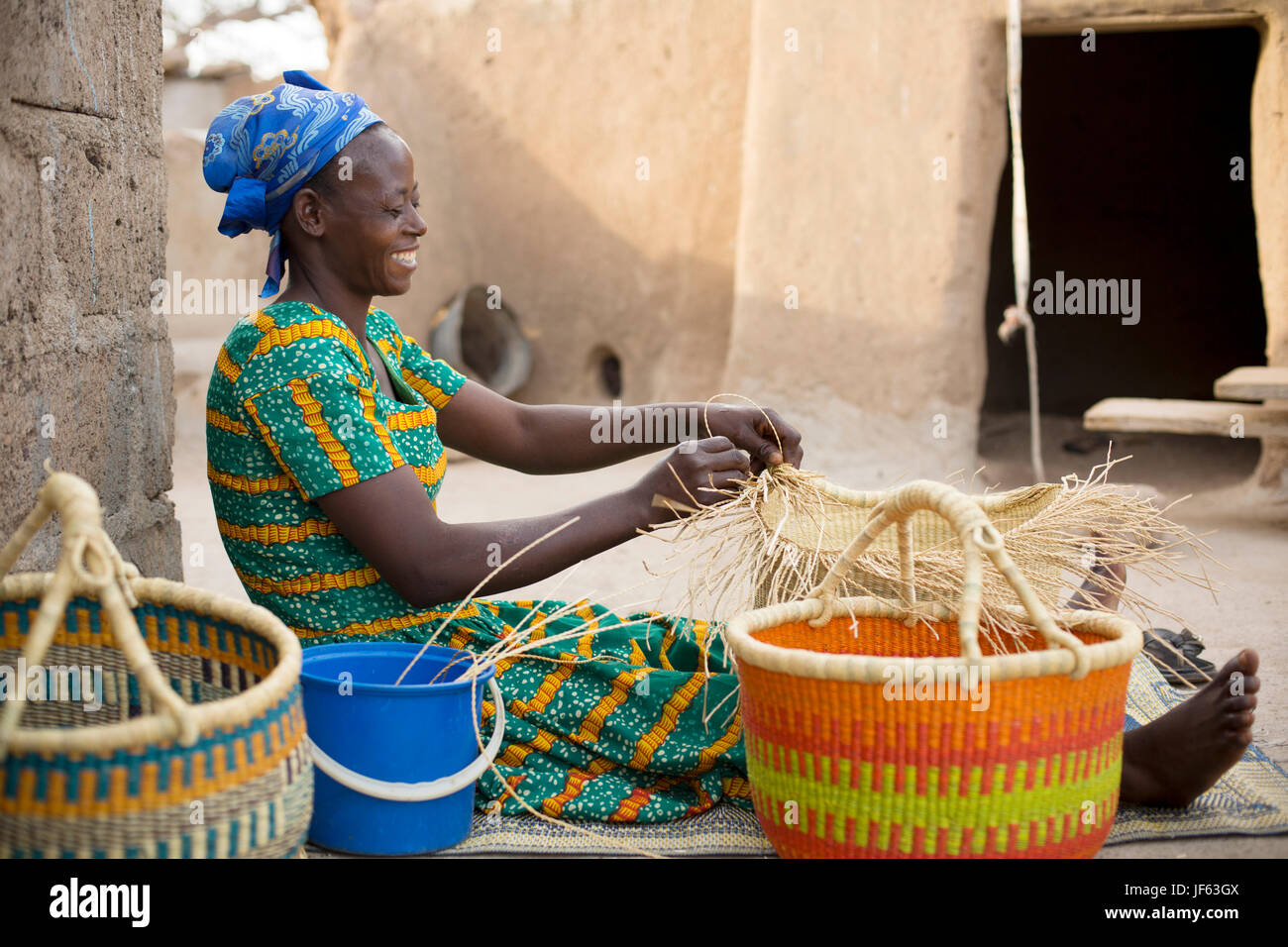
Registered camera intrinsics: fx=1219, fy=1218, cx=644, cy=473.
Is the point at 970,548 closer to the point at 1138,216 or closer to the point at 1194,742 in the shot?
the point at 1194,742

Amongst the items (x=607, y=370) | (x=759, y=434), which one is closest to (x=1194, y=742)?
(x=759, y=434)

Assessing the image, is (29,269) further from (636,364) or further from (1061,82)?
(1061,82)

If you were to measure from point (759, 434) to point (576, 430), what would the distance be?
16.7 inches

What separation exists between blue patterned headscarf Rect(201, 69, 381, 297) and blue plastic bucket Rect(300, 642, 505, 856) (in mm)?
690

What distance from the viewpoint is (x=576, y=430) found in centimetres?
261

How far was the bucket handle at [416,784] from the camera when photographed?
180 cm

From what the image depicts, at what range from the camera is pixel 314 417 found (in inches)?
73.4

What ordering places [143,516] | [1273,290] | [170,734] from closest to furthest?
[170,734]
[143,516]
[1273,290]

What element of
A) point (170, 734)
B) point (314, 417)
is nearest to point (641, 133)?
point (314, 417)

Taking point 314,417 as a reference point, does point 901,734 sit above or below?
below

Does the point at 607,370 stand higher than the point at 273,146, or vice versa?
the point at 273,146

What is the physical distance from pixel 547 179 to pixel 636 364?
4.52ft

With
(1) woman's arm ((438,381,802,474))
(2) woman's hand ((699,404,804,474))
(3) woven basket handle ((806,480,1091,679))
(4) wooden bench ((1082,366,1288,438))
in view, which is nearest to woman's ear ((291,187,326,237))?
(1) woman's arm ((438,381,802,474))

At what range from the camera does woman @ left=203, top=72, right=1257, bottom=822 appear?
1886mm
